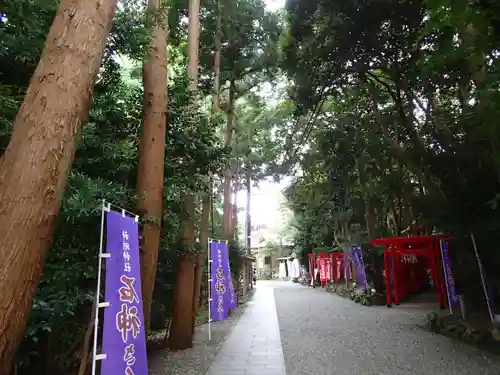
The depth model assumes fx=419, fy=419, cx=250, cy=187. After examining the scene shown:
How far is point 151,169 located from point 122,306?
184 centimetres

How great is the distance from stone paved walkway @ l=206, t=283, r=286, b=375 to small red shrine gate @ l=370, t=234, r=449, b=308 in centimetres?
461

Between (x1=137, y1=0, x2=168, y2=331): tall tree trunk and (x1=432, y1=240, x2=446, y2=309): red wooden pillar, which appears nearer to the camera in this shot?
(x1=137, y1=0, x2=168, y2=331): tall tree trunk

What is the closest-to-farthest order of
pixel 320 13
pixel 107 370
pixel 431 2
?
1. pixel 107 370
2. pixel 431 2
3. pixel 320 13

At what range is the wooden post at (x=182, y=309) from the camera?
6.98 meters

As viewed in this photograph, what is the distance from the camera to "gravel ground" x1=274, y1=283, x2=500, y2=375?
225 inches

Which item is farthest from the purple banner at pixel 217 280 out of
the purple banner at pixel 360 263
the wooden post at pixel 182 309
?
the purple banner at pixel 360 263

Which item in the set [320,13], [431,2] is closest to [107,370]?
[431,2]

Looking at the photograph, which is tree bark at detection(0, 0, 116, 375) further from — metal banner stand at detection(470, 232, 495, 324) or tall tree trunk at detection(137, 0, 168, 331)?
metal banner stand at detection(470, 232, 495, 324)

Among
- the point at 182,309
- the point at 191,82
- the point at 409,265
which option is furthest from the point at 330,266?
the point at 191,82

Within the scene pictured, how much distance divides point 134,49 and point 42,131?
2466 millimetres

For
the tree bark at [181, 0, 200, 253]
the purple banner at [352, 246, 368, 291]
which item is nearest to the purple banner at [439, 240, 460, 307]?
the tree bark at [181, 0, 200, 253]

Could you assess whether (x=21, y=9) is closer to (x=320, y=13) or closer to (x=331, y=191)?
(x=320, y=13)

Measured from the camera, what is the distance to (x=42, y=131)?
229cm

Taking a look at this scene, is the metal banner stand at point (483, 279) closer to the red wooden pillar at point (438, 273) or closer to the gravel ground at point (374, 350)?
the gravel ground at point (374, 350)
